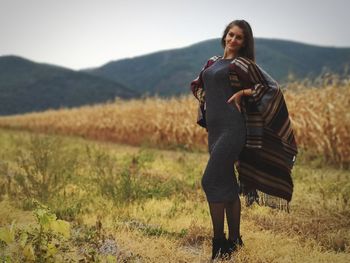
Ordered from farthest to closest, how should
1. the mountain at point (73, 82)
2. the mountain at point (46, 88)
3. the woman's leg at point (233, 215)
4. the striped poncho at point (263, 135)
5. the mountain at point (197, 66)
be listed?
the mountain at point (197, 66) < the mountain at point (73, 82) < the mountain at point (46, 88) < the woman's leg at point (233, 215) < the striped poncho at point (263, 135)

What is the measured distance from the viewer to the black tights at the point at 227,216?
15.6ft

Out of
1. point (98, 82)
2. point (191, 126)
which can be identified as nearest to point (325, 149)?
point (191, 126)

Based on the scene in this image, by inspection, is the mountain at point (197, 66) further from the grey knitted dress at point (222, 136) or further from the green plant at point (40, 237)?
the green plant at point (40, 237)

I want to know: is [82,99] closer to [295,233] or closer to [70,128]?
[70,128]

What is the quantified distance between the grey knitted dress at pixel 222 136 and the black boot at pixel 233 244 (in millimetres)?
420

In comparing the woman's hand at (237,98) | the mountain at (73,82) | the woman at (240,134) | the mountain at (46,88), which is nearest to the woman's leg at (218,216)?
the woman at (240,134)

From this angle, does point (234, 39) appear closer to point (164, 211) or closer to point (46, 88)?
point (164, 211)

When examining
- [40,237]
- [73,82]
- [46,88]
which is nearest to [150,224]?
[40,237]

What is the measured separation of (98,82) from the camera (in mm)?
136875

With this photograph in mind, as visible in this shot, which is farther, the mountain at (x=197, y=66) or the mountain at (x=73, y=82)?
the mountain at (x=197, y=66)

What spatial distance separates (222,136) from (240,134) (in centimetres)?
17

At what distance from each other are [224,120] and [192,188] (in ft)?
12.2

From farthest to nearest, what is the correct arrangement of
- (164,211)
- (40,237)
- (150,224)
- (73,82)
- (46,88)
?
(73,82) < (46,88) < (164,211) < (150,224) < (40,237)

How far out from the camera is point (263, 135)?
4867 millimetres
